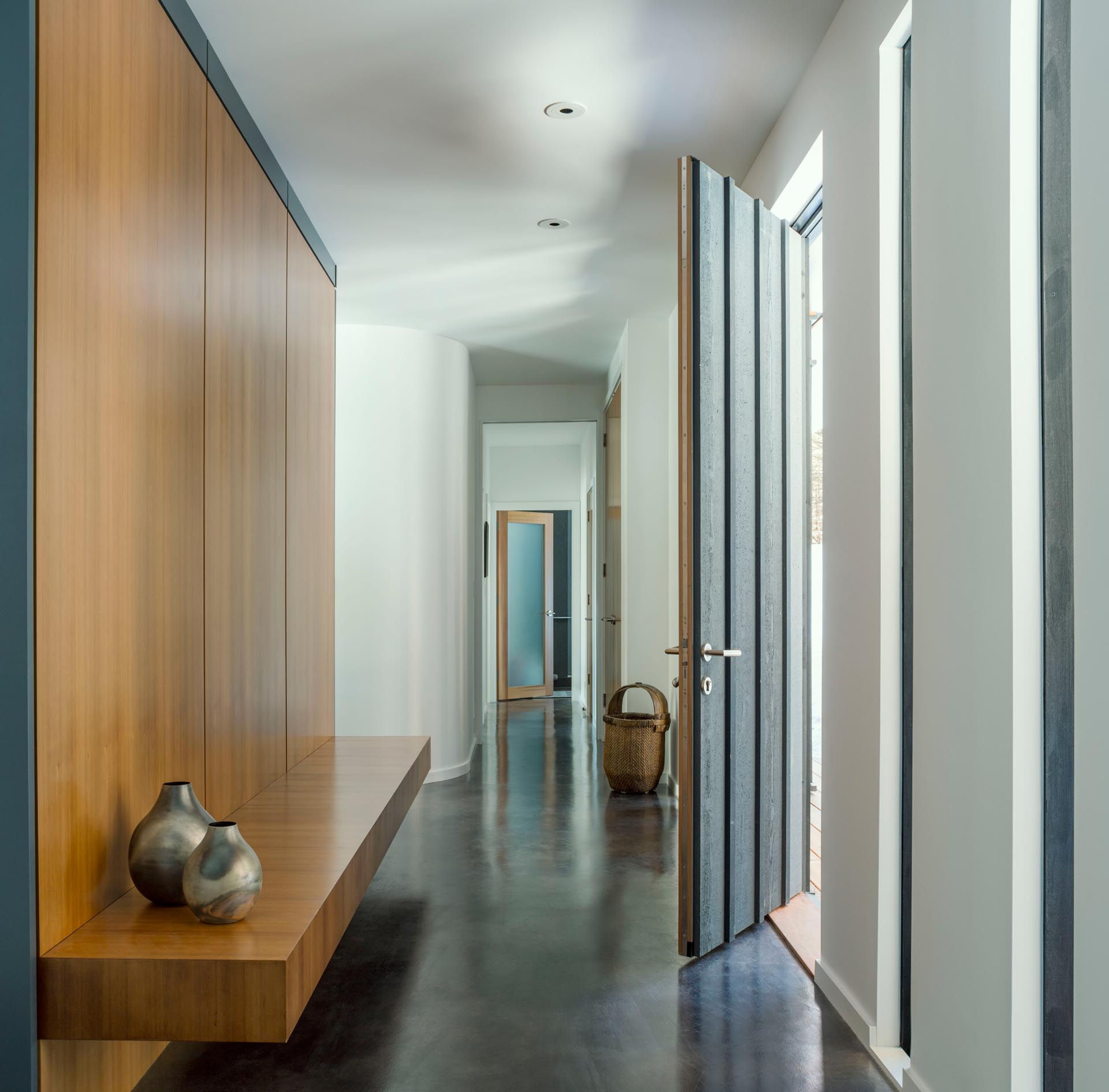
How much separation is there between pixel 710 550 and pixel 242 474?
1.45 meters

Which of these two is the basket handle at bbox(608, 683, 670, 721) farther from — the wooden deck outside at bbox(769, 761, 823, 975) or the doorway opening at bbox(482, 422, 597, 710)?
the doorway opening at bbox(482, 422, 597, 710)

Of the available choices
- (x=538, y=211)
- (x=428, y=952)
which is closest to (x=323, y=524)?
(x=538, y=211)

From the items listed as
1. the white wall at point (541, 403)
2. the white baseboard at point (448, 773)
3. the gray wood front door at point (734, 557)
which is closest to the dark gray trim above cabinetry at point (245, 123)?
the gray wood front door at point (734, 557)

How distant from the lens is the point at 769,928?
318 centimetres

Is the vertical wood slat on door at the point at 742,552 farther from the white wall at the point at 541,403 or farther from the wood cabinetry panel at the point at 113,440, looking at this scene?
the white wall at the point at 541,403

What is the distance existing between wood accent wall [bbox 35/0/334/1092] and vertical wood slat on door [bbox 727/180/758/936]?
4.96ft

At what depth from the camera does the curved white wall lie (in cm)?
564

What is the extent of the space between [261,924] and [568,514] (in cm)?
872

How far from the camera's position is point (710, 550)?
2875 mm

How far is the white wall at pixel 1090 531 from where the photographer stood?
1372 mm

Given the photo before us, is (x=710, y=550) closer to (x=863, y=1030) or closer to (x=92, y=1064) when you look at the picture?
(x=863, y=1030)

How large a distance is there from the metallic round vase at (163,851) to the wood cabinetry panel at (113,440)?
0.25ft

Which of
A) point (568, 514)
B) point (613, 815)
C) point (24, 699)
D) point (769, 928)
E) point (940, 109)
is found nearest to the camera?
point (24, 699)

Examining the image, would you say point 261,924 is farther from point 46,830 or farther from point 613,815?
point 613,815
